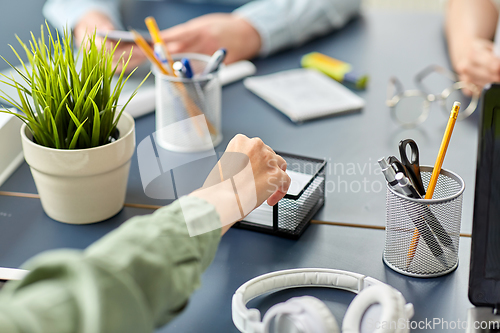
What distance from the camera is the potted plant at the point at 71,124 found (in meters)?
0.60

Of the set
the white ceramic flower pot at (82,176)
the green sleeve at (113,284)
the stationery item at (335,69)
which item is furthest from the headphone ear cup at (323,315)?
the stationery item at (335,69)

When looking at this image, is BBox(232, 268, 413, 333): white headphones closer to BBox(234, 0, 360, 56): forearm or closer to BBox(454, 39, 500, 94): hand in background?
BBox(454, 39, 500, 94): hand in background

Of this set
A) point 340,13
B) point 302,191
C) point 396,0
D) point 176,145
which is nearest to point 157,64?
point 176,145

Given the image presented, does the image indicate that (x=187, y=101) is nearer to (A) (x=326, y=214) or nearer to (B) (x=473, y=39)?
(A) (x=326, y=214)

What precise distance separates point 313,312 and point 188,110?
50 centimetres

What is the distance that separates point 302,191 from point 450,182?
0.18 meters

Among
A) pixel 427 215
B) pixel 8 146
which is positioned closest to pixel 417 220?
pixel 427 215

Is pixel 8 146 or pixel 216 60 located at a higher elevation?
pixel 216 60

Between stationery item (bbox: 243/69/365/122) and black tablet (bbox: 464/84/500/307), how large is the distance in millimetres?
532

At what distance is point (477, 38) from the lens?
119cm

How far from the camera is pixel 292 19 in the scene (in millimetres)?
1316

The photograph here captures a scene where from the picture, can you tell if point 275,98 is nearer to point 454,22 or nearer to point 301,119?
point 301,119

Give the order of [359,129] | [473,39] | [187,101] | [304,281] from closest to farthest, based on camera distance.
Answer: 1. [304,281]
2. [187,101]
3. [359,129]
4. [473,39]

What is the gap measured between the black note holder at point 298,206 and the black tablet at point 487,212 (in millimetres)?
232
